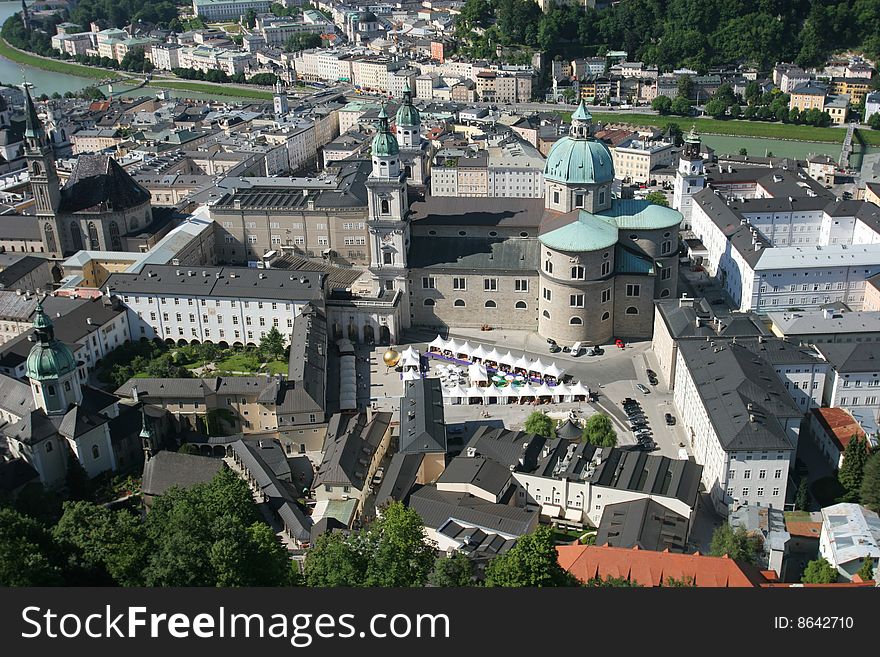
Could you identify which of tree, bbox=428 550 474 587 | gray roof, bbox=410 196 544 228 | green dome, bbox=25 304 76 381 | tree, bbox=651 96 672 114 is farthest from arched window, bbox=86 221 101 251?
Answer: tree, bbox=651 96 672 114

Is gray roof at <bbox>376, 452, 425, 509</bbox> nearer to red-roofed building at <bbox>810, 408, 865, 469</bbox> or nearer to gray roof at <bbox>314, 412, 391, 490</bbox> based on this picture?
gray roof at <bbox>314, 412, 391, 490</bbox>

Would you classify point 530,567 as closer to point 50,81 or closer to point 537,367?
point 537,367

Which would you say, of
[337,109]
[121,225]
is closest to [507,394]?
[121,225]

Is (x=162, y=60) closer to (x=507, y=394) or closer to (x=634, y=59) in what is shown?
(x=634, y=59)

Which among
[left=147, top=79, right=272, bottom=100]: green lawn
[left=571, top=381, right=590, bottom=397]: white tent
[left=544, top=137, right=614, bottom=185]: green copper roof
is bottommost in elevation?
[left=571, top=381, right=590, bottom=397]: white tent

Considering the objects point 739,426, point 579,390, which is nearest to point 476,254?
point 579,390

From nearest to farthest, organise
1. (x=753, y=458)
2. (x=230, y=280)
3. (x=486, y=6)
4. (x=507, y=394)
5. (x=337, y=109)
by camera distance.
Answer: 1. (x=753, y=458)
2. (x=507, y=394)
3. (x=230, y=280)
4. (x=337, y=109)
5. (x=486, y=6)
